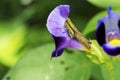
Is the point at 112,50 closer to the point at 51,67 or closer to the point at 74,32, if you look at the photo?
the point at 74,32

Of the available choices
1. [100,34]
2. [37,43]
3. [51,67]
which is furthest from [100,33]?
[37,43]

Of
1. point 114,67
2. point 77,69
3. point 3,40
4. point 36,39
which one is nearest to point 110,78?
point 114,67

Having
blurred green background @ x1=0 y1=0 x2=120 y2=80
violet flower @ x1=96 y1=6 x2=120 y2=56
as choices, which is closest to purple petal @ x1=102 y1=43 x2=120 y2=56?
violet flower @ x1=96 y1=6 x2=120 y2=56

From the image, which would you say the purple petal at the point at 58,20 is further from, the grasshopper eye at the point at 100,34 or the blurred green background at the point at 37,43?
the blurred green background at the point at 37,43

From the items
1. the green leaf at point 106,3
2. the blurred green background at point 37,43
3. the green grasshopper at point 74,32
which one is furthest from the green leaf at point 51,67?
the green grasshopper at point 74,32

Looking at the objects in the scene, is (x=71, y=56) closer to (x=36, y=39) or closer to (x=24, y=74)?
(x=24, y=74)
